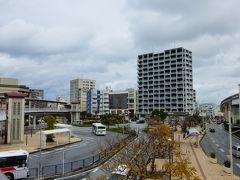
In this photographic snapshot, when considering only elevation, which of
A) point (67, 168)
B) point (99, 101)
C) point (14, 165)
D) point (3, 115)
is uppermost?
point (99, 101)

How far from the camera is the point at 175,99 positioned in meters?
144

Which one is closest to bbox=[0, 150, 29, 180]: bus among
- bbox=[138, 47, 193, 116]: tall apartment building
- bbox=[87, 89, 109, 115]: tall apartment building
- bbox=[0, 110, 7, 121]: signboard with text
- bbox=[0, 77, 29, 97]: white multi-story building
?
bbox=[0, 110, 7, 121]: signboard with text

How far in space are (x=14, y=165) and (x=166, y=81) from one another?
129 m

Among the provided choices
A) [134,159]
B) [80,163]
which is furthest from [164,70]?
[134,159]

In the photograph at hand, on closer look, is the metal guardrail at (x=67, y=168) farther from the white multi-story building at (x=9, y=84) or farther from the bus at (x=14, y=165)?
the white multi-story building at (x=9, y=84)

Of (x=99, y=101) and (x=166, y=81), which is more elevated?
(x=166, y=81)

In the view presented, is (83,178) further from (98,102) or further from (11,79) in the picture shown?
(98,102)

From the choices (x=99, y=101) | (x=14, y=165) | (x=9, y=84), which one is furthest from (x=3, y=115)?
(x=99, y=101)

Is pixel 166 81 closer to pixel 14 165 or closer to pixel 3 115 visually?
pixel 3 115

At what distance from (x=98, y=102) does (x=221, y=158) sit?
429 feet

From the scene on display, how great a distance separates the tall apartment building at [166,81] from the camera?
143 meters

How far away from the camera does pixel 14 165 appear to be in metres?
24.8

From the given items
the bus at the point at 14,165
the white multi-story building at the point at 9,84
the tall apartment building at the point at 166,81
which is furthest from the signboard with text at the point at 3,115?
the tall apartment building at the point at 166,81

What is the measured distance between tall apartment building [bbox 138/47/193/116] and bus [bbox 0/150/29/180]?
401ft
